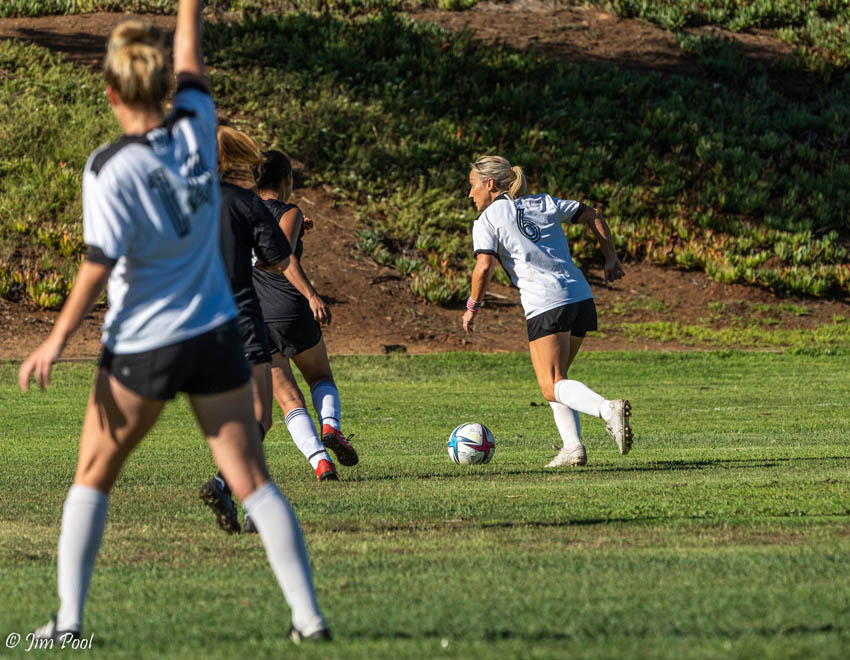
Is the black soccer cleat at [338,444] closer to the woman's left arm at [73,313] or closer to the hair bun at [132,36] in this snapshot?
the woman's left arm at [73,313]

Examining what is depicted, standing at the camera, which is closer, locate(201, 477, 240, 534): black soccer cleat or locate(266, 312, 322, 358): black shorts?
locate(201, 477, 240, 534): black soccer cleat

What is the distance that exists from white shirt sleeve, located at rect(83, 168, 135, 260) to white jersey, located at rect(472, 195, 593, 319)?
5716 mm

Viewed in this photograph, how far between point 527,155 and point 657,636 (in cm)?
2419

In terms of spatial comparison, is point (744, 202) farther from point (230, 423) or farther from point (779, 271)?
point (230, 423)

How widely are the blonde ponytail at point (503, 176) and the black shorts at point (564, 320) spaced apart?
97cm

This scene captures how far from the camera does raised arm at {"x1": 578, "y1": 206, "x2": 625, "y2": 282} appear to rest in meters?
9.76

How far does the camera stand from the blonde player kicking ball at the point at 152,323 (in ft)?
12.9

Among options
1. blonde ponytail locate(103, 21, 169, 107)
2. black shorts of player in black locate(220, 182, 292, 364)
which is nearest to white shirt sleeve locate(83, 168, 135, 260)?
blonde ponytail locate(103, 21, 169, 107)

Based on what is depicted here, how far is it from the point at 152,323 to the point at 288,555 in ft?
2.86

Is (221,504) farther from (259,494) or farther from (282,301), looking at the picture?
(282,301)

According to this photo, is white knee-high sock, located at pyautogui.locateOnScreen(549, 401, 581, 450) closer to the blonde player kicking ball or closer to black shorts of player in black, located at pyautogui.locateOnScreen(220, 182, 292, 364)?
black shorts of player in black, located at pyautogui.locateOnScreen(220, 182, 292, 364)

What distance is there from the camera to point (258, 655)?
3.88 meters

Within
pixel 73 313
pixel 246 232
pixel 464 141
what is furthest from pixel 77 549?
pixel 464 141

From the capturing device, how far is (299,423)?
8.48 m
